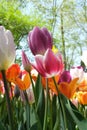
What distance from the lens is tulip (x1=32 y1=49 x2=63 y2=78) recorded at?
600 millimetres

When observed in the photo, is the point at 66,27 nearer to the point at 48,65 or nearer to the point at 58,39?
the point at 58,39

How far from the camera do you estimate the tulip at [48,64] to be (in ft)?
1.97

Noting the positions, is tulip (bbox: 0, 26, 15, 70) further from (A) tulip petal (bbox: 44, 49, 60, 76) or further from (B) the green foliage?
(B) the green foliage

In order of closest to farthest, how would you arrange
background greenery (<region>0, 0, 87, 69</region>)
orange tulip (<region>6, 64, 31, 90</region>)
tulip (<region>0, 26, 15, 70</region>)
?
tulip (<region>0, 26, 15, 70</region>) → orange tulip (<region>6, 64, 31, 90</region>) → background greenery (<region>0, 0, 87, 69</region>)

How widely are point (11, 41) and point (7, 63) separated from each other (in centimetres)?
4

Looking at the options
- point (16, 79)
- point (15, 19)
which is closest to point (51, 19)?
point (15, 19)

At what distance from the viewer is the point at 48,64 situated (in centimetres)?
60

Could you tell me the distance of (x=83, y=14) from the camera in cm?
1057

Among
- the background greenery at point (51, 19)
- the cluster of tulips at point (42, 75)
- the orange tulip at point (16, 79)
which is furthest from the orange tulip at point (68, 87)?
the background greenery at point (51, 19)

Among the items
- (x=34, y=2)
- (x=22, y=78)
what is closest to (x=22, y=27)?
(x=34, y=2)

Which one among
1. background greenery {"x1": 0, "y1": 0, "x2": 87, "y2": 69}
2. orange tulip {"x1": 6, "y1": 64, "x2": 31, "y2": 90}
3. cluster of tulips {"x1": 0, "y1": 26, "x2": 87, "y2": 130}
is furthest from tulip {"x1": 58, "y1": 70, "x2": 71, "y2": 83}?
background greenery {"x1": 0, "y1": 0, "x2": 87, "y2": 69}

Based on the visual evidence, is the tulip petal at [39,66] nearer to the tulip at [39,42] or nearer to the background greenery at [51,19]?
the tulip at [39,42]

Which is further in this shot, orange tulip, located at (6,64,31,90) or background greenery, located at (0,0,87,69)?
background greenery, located at (0,0,87,69)

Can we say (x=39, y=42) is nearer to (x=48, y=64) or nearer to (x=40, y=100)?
(x=48, y=64)
